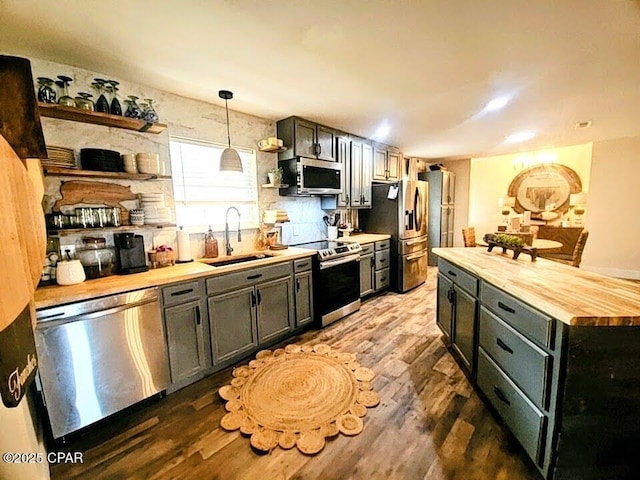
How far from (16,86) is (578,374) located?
8.54ft

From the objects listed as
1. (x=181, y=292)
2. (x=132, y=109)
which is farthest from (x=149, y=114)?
(x=181, y=292)

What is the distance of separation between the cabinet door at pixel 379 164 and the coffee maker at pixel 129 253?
350cm

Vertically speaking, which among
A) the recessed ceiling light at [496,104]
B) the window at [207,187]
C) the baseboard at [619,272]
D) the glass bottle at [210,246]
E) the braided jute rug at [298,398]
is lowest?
the braided jute rug at [298,398]

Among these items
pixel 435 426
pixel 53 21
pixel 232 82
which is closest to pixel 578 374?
pixel 435 426

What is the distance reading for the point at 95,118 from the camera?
203 centimetres

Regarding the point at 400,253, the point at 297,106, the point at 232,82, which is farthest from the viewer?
the point at 400,253

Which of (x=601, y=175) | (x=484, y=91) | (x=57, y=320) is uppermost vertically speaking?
(x=484, y=91)

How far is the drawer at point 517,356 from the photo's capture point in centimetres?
131

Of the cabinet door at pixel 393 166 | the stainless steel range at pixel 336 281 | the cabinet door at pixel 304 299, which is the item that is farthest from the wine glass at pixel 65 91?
the cabinet door at pixel 393 166

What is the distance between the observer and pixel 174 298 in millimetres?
2047

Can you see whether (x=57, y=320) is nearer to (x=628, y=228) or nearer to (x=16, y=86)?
(x=16, y=86)

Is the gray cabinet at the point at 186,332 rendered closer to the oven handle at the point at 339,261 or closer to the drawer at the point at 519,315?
the oven handle at the point at 339,261

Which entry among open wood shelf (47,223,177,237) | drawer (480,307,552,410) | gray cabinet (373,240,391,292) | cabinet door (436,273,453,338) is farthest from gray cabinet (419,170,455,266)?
open wood shelf (47,223,177,237)

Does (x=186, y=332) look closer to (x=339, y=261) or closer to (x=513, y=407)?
(x=339, y=261)
